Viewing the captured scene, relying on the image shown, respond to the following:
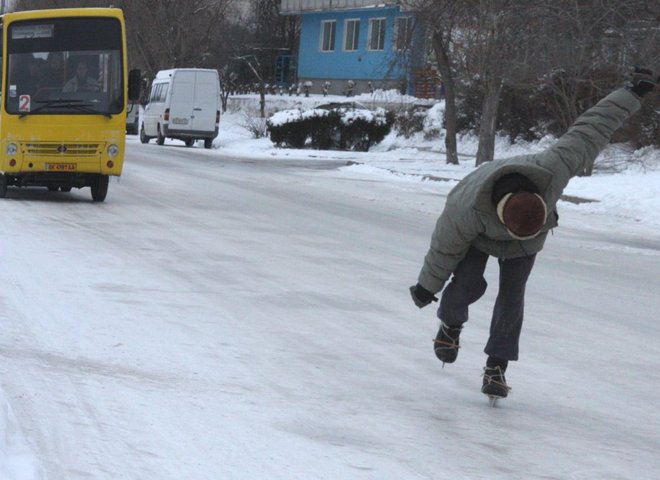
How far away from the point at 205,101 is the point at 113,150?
2400 centimetres

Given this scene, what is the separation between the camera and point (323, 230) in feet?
51.8

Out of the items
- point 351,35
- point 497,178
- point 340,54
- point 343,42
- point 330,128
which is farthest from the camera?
point 340,54

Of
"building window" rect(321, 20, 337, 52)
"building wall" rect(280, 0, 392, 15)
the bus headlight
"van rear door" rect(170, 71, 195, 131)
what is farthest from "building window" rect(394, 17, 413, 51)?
"building window" rect(321, 20, 337, 52)

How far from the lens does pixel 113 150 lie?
17.7 metres

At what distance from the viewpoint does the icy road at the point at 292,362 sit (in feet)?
17.3

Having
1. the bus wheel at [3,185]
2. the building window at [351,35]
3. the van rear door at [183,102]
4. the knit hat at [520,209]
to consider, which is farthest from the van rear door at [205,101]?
the knit hat at [520,209]

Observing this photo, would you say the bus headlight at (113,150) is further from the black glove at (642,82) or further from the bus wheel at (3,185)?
the black glove at (642,82)

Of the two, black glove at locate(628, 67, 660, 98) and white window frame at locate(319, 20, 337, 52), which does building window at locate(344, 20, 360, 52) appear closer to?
white window frame at locate(319, 20, 337, 52)

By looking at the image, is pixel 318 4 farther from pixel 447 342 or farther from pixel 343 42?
pixel 447 342

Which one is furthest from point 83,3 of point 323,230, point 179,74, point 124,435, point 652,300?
point 124,435

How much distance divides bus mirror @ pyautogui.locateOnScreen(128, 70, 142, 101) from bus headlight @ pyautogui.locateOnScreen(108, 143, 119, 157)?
0.80 meters

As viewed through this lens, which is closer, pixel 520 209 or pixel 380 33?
pixel 520 209

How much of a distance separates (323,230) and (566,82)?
13.7 meters

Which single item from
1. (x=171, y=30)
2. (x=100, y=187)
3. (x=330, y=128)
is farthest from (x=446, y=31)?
(x=171, y=30)
